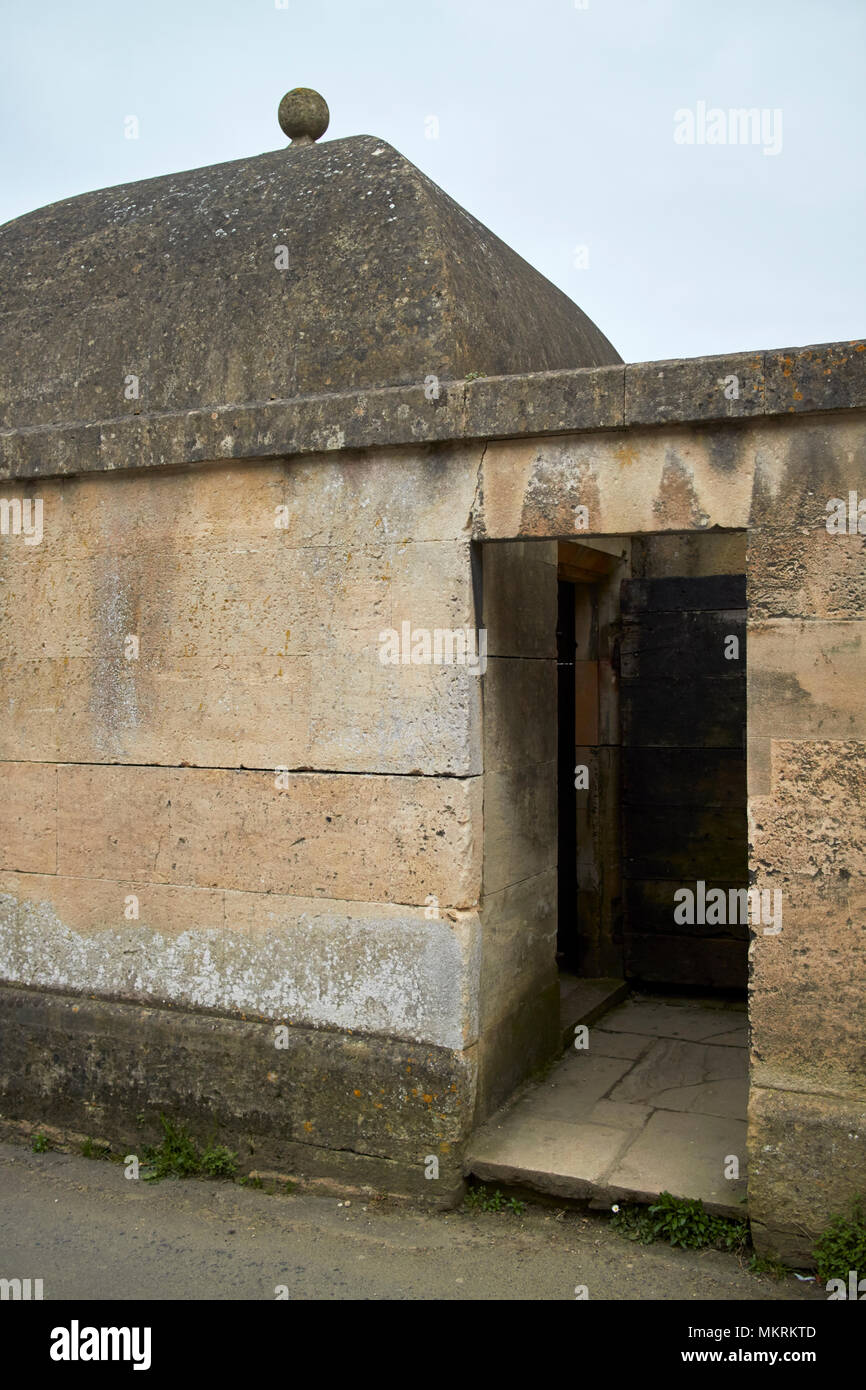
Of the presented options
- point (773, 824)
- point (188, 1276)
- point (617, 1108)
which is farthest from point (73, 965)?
point (773, 824)

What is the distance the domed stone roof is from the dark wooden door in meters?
1.92

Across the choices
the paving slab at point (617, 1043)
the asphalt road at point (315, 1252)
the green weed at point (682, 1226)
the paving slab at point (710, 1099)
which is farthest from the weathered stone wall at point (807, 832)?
the paving slab at point (617, 1043)

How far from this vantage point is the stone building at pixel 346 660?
3.86m

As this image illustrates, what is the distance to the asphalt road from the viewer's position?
3.76 metres

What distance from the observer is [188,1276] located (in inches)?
153

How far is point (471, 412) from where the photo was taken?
422cm

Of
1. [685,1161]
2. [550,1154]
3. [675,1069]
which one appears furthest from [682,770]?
[550,1154]

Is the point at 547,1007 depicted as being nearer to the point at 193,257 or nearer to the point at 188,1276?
the point at 188,1276

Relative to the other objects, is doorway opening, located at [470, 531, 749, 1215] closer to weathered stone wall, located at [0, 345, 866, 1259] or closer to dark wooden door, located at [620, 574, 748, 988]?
dark wooden door, located at [620, 574, 748, 988]

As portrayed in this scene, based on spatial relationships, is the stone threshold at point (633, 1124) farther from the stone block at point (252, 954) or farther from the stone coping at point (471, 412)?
the stone coping at point (471, 412)

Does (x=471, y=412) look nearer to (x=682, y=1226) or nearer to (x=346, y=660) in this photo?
(x=346, y=660)

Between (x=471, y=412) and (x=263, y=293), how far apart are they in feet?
4.02

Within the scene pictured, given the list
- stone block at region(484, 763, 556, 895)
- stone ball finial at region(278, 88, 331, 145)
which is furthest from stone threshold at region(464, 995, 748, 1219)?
stone ball finial at region(278, 88, 331, 145)

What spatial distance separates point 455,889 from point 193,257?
3065 millimetres
